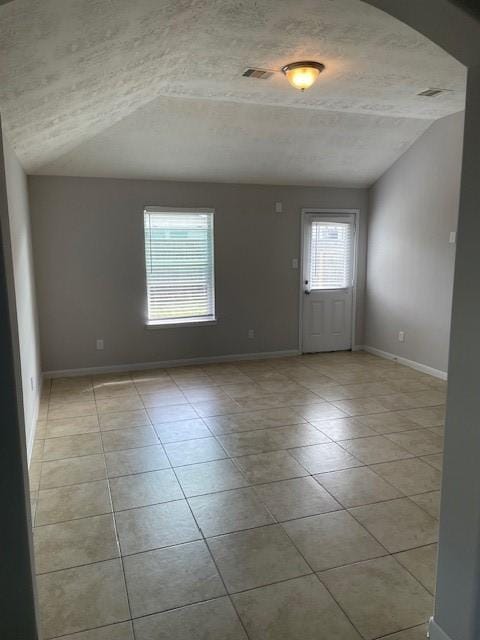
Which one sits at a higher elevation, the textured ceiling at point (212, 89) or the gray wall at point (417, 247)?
the textured ceiling at point (212, 89)

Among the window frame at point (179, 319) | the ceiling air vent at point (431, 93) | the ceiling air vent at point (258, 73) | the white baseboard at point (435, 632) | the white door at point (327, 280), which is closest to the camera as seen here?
the white baseboard at point (435, 632)

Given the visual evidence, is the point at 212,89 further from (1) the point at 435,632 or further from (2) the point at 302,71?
(1) the point at 435,632

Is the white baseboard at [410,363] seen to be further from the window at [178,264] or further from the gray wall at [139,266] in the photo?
the window at [178,264]

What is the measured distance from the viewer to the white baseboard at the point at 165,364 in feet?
17.9

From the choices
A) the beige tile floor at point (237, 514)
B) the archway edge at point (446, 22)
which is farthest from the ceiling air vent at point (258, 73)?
the beige tile floor at point (237, 514)

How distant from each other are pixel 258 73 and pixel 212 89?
0.60 m

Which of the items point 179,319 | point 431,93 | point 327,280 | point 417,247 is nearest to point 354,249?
point 327,280

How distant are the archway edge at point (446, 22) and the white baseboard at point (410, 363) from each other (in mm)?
4405

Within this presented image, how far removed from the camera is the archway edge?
1.31m

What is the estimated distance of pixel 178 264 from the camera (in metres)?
5.80

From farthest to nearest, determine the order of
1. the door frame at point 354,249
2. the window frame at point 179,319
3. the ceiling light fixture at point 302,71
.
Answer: the door frame at point 354,249 < the window frame at point 179,319 < the ceiling light fixture at point 302,71

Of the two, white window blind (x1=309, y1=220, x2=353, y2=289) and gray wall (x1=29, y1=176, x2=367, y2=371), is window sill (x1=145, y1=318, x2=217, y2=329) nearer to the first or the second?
gray wall (x1=29, y1=176, x2=367, y2=371)

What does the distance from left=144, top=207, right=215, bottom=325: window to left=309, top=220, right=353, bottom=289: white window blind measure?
1494 mm

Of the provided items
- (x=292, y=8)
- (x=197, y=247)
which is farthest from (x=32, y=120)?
(x=197, y=247)
